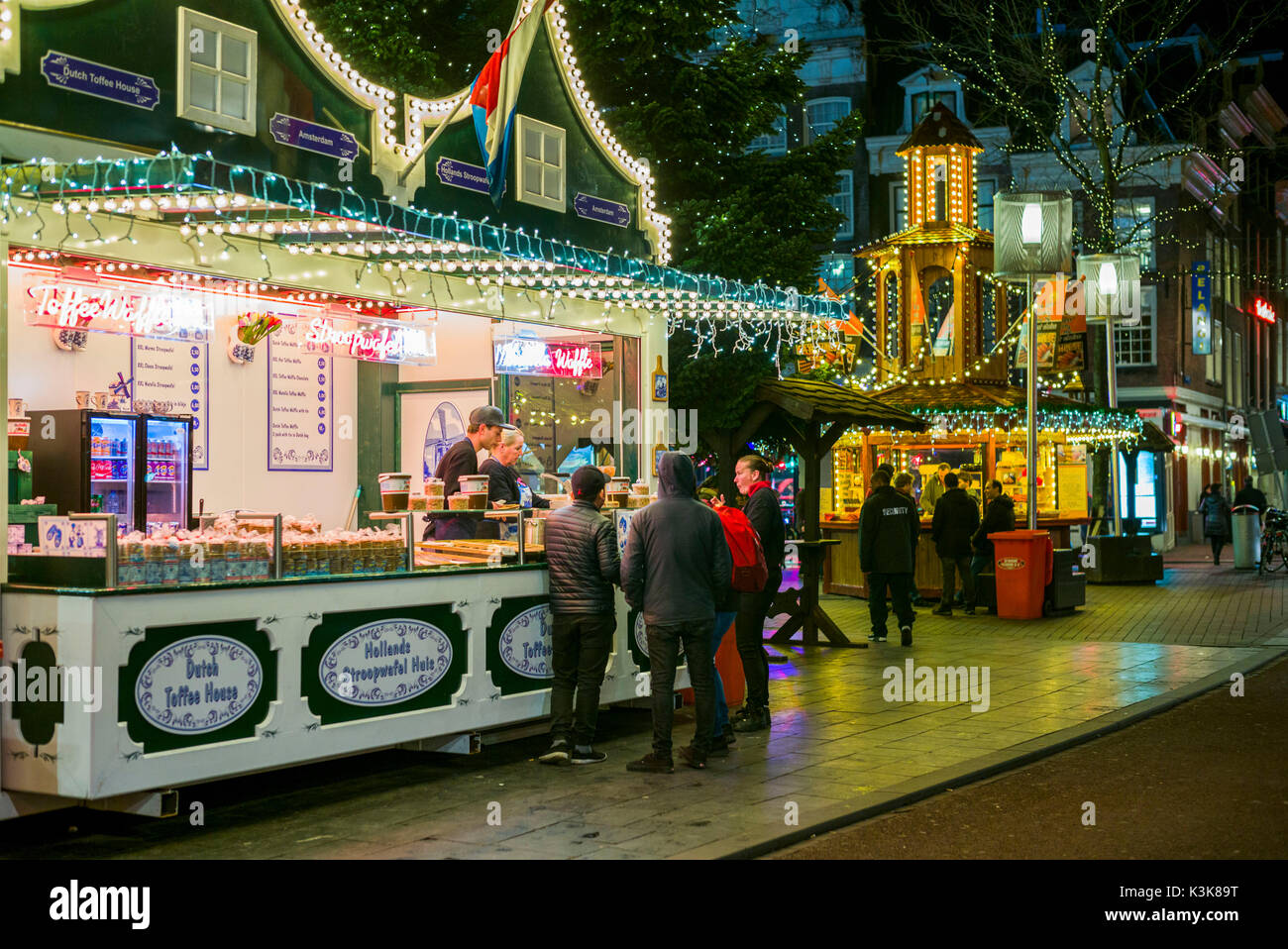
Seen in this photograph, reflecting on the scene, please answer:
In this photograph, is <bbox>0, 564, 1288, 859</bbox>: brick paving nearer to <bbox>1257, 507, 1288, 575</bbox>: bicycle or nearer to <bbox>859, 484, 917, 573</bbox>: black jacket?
<bbox>859, 484, 917, 573</bbox>: black jacket

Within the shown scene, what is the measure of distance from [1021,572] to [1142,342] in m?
21.7

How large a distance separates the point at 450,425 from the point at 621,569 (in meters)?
5.11

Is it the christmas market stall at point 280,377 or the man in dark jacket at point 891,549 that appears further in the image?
the man in dark jacket at point 891,549

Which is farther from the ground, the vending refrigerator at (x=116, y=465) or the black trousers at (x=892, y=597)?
the vending refrigerator at (x=116, y=465)

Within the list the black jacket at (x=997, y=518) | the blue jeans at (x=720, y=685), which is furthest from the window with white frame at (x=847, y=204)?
the blue jeans at (x=720, y=685)

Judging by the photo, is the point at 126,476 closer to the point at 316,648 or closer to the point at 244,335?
the point at 244,335

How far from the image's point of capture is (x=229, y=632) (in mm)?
7438

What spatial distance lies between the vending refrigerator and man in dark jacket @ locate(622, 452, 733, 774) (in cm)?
361

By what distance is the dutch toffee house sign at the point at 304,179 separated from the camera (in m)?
7.36

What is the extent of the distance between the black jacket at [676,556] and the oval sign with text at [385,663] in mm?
1275

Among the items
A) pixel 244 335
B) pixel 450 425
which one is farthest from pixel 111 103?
pixel 450 425

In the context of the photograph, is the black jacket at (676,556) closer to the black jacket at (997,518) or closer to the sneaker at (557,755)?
the sneaker at (557,755)

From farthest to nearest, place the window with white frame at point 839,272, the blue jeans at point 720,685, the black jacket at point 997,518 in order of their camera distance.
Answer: the window with white frame at point 839,272, the black jacket at point 997,518, the blue jeans at point 720,685

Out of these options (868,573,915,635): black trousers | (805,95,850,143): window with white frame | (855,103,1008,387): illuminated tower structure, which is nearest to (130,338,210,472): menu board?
(868,573,915,635): black trousers
